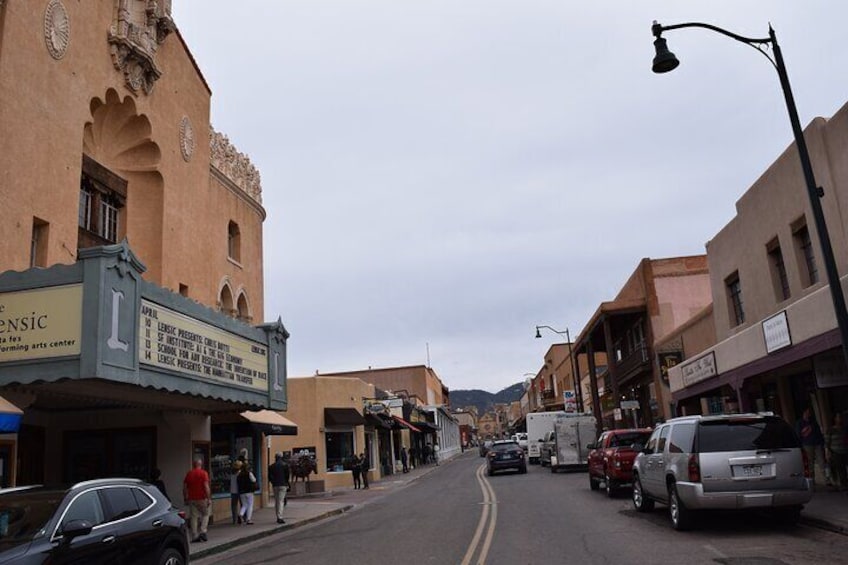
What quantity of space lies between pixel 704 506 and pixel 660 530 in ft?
4.29

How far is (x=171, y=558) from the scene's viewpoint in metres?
9.24

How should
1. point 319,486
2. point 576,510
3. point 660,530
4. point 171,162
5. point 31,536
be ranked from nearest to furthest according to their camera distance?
1. point 31,536
2. point 660,530
3. point 576,510
4. point 171,162
5. point 319,486

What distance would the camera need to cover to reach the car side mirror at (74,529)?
7.14 meters

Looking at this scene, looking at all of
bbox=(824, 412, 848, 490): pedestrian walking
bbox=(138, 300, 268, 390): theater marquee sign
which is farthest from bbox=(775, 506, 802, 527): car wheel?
bbox=(138, 300, 268, 390): theater marquee sign

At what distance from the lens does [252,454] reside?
26.6m

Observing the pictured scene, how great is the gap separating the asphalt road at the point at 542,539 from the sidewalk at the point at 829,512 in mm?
240

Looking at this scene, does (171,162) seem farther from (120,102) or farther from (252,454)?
(252,454)

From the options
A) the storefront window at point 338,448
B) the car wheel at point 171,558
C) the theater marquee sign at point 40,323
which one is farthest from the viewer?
the storefront window at point 338,448

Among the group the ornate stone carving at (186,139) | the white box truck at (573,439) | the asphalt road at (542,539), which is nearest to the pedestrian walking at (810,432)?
the asphalt road at (542,539)

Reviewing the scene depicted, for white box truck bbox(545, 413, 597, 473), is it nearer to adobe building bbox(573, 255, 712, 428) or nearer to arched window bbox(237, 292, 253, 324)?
adobe building bbox(573, 255, 712, 428)

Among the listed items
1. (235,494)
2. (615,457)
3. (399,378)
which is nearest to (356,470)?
(235,494)

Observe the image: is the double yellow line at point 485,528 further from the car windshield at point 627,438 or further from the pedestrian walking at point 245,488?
the pedestrian walking at point 245,488

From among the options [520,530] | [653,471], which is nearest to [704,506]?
[653,471]

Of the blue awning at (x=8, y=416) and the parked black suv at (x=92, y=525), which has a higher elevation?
the blue awning at (x=8, y=416)
